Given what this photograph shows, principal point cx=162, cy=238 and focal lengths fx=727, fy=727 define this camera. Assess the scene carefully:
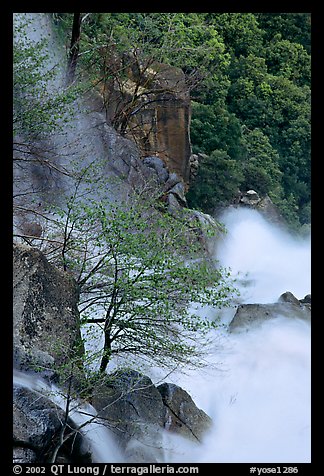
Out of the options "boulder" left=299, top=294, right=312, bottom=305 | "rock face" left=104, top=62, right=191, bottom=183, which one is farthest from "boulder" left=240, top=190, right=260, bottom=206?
"boulder" left=299, top=294, right=312, bottom=305

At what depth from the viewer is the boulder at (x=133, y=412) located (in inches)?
227

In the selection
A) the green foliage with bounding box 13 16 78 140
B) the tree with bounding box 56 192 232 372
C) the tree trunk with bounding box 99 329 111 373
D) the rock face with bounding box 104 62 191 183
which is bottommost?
the tree trunk with bounding box 99 329 111 373

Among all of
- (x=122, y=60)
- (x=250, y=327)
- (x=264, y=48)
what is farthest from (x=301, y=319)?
(x=264, y=48)

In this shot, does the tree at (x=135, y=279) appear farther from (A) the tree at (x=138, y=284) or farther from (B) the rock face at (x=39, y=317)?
(B) the rock face at (x=39, y=317)

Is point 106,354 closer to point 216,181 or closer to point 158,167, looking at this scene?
point 158,167

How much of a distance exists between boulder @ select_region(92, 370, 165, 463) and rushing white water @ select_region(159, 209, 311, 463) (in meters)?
0.20

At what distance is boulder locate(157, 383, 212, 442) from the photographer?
6.04 meters

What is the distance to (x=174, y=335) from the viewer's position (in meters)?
6.28

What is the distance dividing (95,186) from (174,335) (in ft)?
5.37

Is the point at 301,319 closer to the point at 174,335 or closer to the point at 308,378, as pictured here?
the point at 308,378

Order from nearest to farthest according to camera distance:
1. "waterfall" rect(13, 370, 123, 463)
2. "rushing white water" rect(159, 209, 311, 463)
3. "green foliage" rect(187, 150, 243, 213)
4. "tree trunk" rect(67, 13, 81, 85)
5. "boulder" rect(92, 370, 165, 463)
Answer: "waterfall" rect(13, 370, 123, 463) → "boulder" rect(92, 370, 165, 463) → "rushing white water" rect(159, 209, 311, 463) → "tree trunk" rect(67, 13, 81, 85) → "green foliage" rect(187, 150, 243, 213)

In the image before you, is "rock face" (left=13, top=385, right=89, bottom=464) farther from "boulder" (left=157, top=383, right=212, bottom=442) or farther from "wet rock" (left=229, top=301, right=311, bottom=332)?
"wet rock" (left=229, top=301, right=311, bottom=332)

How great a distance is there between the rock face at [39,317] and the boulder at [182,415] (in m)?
0.90

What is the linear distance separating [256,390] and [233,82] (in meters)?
5.91
